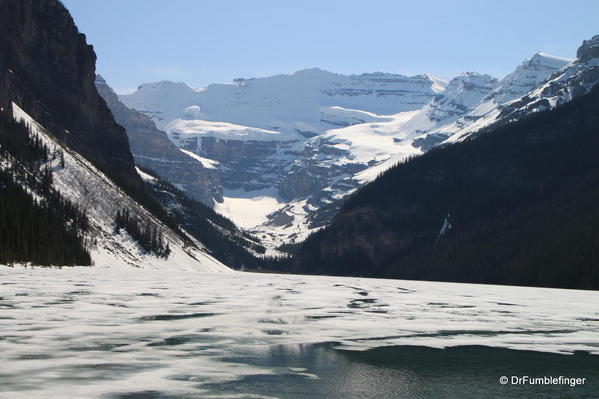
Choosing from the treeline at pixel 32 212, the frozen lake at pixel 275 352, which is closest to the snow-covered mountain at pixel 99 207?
the treeline at pixel 32 212

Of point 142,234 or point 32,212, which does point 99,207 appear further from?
point 32,212

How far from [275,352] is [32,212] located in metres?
115

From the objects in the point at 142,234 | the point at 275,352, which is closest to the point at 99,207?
the point at 142,234

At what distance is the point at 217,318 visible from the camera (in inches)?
1560

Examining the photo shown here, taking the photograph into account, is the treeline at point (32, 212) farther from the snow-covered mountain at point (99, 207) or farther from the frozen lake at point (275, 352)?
the frozen lake at point (275, 352)

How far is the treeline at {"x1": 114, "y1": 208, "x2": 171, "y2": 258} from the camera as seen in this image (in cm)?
18500

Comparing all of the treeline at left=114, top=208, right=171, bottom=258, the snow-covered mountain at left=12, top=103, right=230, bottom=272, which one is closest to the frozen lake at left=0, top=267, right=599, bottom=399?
the snow-covered mountain at left=12, top=103, right=230, bottom=272

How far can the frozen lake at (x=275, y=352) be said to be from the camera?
69.3 feet

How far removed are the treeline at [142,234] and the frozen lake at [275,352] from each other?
141 m

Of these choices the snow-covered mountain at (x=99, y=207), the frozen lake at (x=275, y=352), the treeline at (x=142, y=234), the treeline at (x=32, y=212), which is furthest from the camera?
the treeline at (x=142, y=234)

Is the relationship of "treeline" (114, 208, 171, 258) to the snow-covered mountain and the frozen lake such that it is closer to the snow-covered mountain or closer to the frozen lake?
the snow-covered mountain

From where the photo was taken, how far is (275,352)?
2756 cm

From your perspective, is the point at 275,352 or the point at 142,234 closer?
the point at 275,352

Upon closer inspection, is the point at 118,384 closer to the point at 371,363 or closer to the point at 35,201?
the point at 371,363
